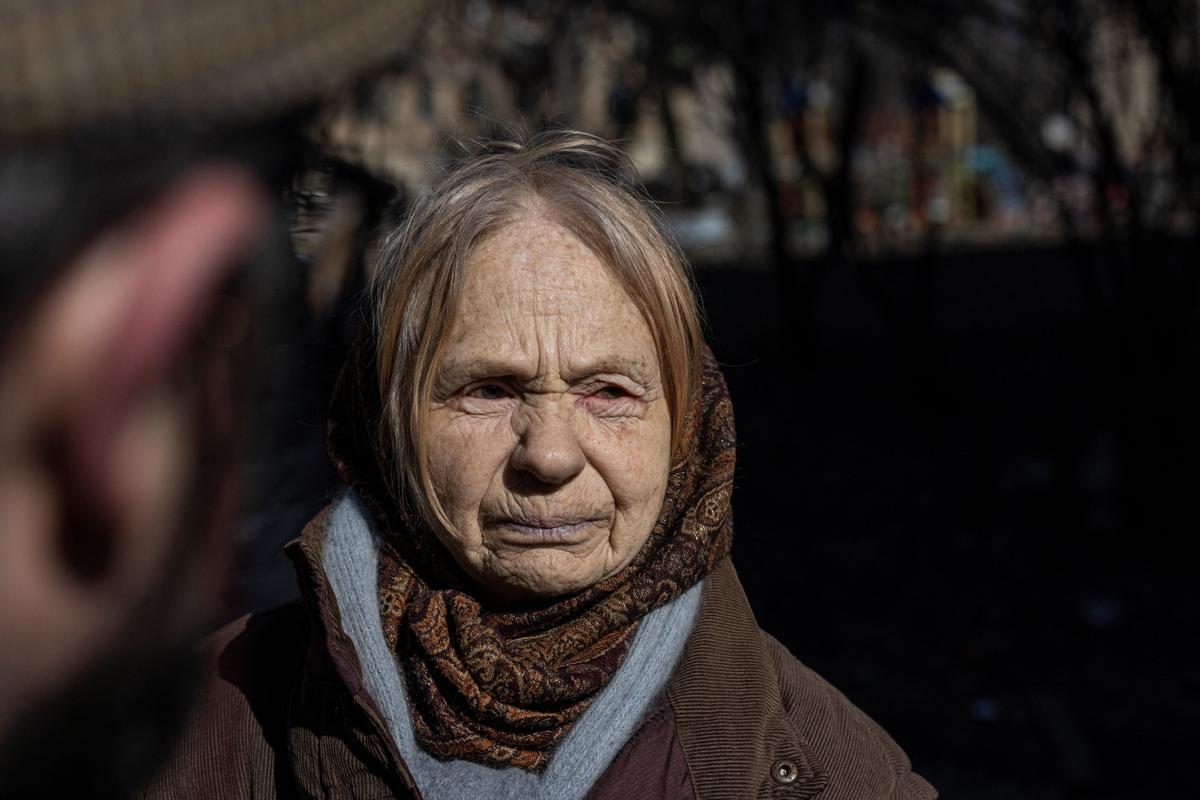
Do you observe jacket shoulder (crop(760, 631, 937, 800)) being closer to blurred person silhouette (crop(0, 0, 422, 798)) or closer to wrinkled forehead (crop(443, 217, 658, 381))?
wrinkled forehead (crop(443, 217, 658, 381))

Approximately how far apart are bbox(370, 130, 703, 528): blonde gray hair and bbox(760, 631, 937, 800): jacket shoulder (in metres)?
0.42

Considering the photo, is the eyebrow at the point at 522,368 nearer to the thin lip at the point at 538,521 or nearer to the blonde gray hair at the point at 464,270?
the blonde gray hair at the point at 464,270

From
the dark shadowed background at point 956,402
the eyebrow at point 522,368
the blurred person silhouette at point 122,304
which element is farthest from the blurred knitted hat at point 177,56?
the eyebrow at point 522,368

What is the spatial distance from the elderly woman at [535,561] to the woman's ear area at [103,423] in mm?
1086

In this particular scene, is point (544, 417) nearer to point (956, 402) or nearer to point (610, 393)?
point (610, 393)

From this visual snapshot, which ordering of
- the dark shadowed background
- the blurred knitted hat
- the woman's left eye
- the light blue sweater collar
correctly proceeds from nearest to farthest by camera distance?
the blurred knitted hat < the light blue sweater collar < the woman's left eye < the dark shadowed background

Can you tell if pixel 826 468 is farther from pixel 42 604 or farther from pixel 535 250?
pixel 42 604

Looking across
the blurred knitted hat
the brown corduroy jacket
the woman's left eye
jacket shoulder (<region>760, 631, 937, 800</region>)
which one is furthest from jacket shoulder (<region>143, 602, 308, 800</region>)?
the blurred knitted hat

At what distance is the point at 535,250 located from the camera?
5.59ft

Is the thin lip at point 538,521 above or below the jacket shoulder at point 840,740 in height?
above

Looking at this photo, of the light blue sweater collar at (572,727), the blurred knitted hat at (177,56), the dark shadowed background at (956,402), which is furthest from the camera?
the dark shadowed background at (956,402)

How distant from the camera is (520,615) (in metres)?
1.75

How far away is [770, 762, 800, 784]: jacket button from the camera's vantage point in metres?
1.69

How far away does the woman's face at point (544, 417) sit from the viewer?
169 centimetres
